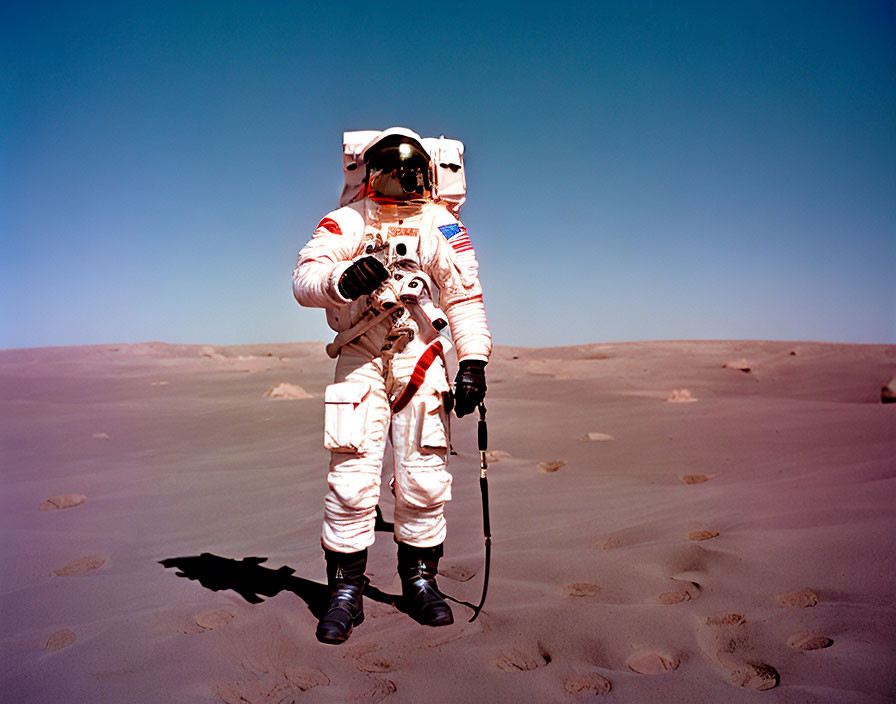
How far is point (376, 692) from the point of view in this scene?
2295 mm

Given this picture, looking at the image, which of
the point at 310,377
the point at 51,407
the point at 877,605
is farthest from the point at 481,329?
the point at 310,377

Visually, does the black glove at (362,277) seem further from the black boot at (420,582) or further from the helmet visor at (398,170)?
the black boot at (420,582)

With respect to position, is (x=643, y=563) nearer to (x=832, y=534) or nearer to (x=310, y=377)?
(x=832, y=534)

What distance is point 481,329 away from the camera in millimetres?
3258

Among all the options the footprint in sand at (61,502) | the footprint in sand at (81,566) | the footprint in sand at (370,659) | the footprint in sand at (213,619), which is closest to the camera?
the footprint in sand at (370,659)

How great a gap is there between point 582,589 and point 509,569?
1.57 feet

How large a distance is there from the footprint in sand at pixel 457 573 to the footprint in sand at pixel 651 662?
1.22m

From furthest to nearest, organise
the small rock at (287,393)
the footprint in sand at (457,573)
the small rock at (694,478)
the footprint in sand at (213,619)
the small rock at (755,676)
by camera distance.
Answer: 1. the small rock at (287,393)
2. the small rock at (694,478)
3. the footprint in sand at (457,573)
4. the footprint in sand at (213,619)
5. the small rock at (755,676)

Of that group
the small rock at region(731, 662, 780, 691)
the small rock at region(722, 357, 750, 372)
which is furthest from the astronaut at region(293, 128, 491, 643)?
the small rock at region(722, 357, 750, 372)

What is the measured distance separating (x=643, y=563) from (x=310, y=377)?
1204 centimetres

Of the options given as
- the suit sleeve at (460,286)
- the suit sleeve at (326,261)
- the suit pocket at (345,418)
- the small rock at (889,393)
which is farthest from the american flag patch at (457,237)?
the small rock at (889,393)

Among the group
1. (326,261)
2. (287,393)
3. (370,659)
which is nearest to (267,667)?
(370,659)

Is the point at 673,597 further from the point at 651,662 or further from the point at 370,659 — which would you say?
the point at 370,659

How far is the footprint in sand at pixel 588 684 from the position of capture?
2.24 meters
